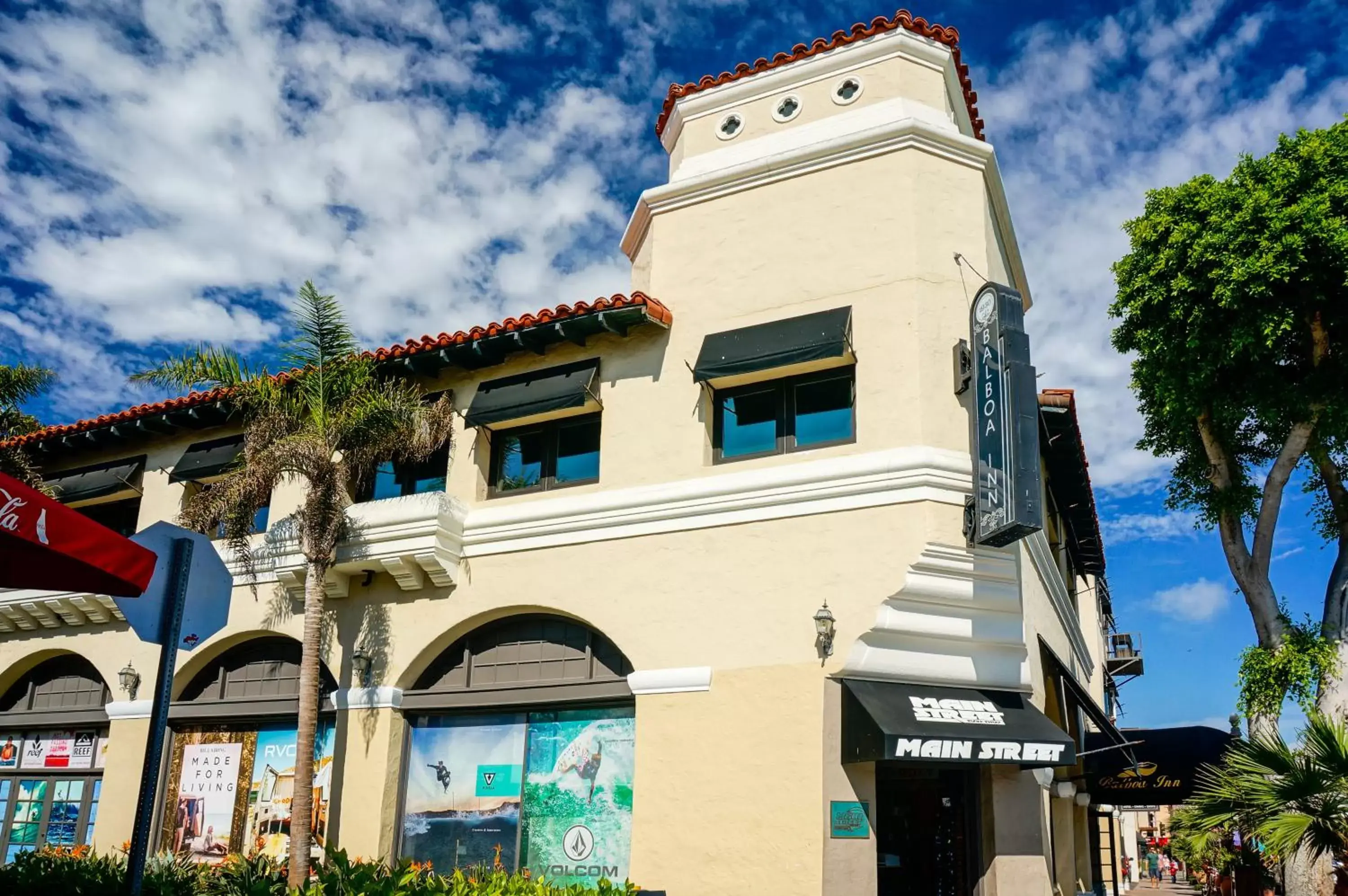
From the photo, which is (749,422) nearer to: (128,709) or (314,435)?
(314,435)

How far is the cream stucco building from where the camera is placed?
11297 mm

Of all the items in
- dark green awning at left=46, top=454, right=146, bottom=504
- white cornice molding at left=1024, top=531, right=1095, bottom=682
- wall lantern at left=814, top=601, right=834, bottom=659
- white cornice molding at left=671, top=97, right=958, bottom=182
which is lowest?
wall lantern at left=814, top=601, right=834, bottom=659

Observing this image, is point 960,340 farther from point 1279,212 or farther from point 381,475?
point 381,475

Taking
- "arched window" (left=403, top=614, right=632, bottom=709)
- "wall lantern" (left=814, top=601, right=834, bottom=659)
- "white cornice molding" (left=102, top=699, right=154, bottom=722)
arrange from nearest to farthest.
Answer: "wall lantern" (left=814, top=601, right=834, bottom=659)
"arched window" (left=403, top=614, right=632, bottom=709)
"white cornice molding" (left=102, top=699, right=154, bottom=722)

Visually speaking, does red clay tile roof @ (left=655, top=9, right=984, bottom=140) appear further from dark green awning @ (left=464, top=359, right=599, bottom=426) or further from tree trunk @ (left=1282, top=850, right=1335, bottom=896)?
tree trunk @ (left=1282, top=850, right=1335, bottom=896)

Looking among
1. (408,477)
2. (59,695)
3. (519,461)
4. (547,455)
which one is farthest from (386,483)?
(59,695)

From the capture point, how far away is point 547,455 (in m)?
14.1

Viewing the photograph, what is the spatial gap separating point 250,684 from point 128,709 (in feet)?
7.16

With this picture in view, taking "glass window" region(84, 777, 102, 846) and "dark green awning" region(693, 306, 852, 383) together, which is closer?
"dark green awning" region(693, 306, 852, 383)

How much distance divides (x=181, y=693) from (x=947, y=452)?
40.0ft

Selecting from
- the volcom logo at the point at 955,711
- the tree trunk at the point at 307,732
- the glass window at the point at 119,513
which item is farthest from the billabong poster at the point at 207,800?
the volcom logo at the point at 955,711

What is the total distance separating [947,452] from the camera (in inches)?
456

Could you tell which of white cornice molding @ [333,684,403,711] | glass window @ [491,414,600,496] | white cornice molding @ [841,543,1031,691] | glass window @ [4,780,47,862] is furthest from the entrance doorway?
glass window @ [4,780,47,862]

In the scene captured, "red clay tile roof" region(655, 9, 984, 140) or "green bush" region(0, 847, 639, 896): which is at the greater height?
"red clay tile roof" region(655, 9, 984, 140)
